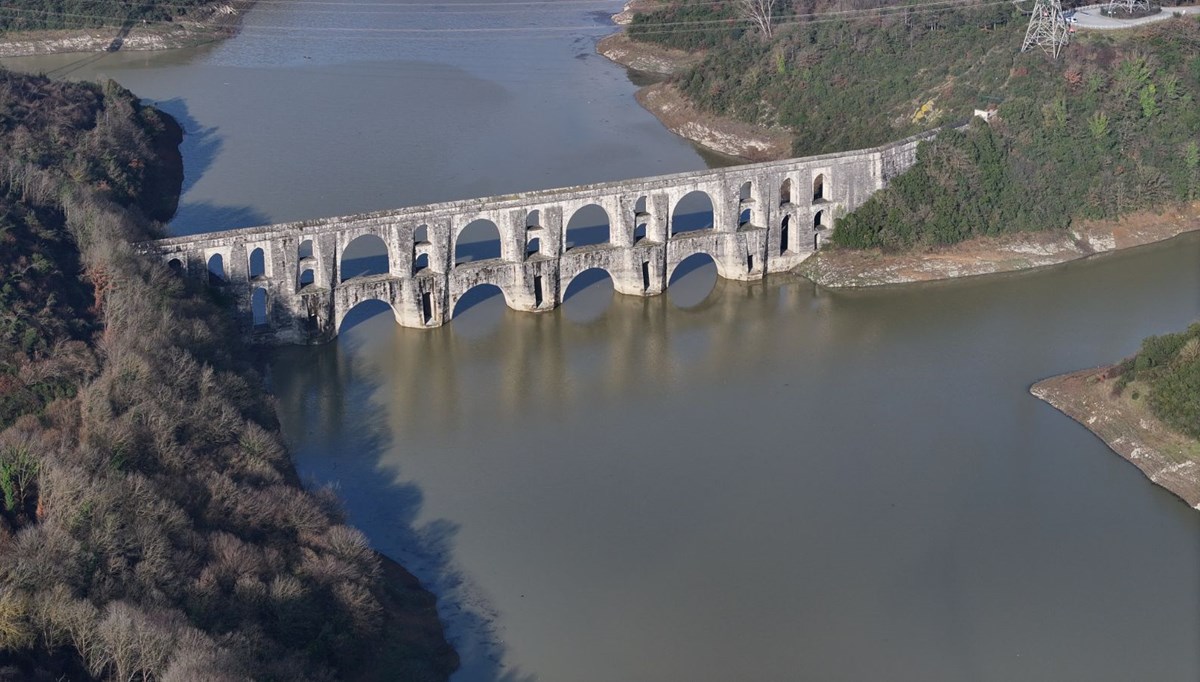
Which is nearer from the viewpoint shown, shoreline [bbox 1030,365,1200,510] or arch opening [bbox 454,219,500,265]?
shoreline [bbox 1030,365,1200,510]

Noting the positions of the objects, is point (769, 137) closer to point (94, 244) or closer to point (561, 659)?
point (94, 244)

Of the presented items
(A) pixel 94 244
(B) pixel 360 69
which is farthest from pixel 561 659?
(B) pixel 360 69

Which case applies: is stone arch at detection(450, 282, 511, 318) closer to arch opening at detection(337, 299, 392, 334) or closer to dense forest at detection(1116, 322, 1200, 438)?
arch opening at detection(337, 299, 392, 334)

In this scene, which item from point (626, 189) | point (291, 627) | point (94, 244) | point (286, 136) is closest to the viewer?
point (291, 627)

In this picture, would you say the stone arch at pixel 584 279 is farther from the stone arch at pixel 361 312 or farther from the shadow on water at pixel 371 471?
the stone arch at pixel 361 312

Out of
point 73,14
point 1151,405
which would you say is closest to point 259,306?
point 1151,405

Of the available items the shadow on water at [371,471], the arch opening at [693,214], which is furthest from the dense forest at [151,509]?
the arch opening at [693,214]

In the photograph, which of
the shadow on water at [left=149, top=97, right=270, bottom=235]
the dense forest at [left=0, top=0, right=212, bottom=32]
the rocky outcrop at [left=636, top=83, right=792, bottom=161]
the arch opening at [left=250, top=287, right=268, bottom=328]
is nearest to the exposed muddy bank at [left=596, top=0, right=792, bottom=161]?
the rocky outcrop at [left=636, top=83, right=792, bottom=161]
